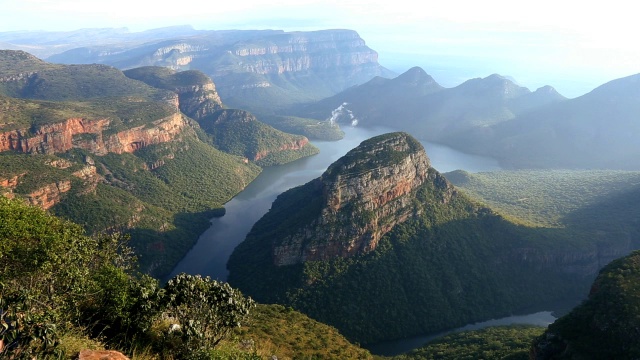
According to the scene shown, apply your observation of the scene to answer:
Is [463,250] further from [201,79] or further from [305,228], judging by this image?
[201,79]

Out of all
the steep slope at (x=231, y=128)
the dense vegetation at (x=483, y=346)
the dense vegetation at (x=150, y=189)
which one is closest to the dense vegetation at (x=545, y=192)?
the dense vegetation at (x=483, y=346)

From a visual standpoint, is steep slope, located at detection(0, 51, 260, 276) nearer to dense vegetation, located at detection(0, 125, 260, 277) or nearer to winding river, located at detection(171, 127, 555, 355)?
dense vegetation, located at detection(0, 125, 260, 277)

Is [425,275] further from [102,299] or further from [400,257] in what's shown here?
[102,299]

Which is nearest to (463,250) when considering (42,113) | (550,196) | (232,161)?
(550,196)

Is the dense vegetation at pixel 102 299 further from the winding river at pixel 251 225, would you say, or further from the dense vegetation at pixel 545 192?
the dense vegetation at pixel 545 192

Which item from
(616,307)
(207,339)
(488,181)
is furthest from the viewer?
(488,181)

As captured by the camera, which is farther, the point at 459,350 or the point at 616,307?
the point at 459,350
